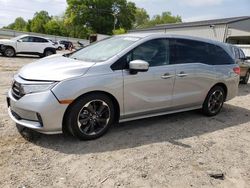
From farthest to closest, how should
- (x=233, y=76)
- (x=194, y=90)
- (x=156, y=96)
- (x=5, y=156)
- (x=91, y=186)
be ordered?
(x=233, y=76)
(x=194, y=90)
(x=156, y=96)
(x=5, y=156)
(x=91, y=186)

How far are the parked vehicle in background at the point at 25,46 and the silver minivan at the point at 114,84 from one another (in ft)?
45.7

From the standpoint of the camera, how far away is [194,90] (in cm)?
580

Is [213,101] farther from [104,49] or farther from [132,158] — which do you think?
[132,158]

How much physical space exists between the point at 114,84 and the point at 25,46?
15.4 m

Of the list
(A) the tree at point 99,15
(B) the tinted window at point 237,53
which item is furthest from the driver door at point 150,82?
(A) the tree at point 99,15

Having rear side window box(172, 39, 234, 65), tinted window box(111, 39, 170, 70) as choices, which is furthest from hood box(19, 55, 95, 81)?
rear side window box(172, 39, 234, 65)

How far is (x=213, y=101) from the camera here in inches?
252

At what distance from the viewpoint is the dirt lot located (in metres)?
3.47

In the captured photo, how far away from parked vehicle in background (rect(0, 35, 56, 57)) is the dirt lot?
1372 centimetres

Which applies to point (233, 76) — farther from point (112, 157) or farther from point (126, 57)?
point (112, 157)

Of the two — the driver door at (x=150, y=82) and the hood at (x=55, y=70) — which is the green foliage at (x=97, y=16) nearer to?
the driver door at (x=150, y=82)

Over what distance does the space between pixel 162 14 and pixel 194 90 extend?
107 m

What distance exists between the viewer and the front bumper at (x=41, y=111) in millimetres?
3984

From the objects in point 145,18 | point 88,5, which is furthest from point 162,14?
point 88,5
